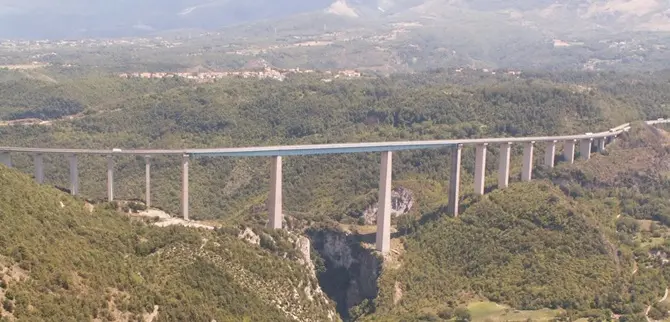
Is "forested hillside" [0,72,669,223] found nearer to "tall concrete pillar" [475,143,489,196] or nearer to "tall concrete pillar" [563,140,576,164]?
"tall concrete pillar" [475,143,489,196]

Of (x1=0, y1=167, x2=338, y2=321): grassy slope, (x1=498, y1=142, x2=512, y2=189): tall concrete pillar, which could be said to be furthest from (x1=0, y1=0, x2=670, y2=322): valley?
(x1=498, y1=142, x2=512, y2=189): tall concrete pillar

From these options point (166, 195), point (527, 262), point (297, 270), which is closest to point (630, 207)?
point (527, 262)

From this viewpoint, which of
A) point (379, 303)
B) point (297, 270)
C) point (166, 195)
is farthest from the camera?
point (166, 195)

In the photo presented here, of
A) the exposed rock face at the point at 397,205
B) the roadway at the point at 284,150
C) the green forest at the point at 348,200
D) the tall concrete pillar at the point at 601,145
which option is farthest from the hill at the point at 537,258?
the tall concrete pillar at the point at 601,145

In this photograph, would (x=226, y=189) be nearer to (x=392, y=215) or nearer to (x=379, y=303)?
(x=392, y=215)

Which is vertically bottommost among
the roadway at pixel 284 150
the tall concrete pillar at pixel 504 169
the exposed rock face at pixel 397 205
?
the exposed rock face at pixel 397 205

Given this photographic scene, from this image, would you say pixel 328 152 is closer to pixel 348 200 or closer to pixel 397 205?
pixel 397 205

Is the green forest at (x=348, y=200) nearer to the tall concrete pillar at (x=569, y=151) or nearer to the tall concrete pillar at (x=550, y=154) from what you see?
the tall concrete pillar at (x=550, y=154)
